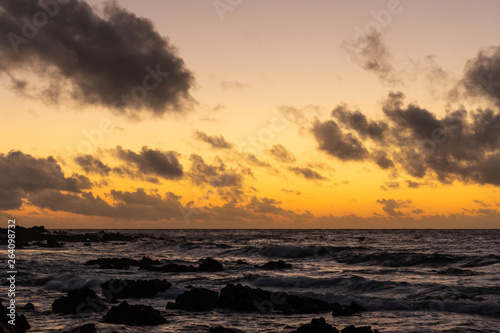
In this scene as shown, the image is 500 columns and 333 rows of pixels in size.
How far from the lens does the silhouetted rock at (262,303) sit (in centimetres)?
2131

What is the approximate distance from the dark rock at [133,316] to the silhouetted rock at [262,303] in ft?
15.0

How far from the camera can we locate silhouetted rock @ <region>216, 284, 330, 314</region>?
69.9ft

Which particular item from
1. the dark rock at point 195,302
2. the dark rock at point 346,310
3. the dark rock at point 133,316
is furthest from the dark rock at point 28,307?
the dark rock at point 346,310

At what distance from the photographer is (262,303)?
72.8ft

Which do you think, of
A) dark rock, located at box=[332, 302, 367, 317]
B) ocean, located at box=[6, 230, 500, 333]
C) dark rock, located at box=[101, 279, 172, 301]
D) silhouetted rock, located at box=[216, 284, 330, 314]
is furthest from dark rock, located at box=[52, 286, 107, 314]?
dark rock, located at box=[332, 302, 367, 317]

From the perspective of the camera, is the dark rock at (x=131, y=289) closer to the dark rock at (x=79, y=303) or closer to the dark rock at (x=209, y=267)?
the dark rock at (x=79, y=303)

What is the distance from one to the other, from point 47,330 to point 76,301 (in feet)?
13.2

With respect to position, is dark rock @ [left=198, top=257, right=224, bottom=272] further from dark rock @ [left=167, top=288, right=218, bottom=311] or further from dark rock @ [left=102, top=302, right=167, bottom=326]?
dark rock @ [left=102, top=302, right=167, bottom=326]

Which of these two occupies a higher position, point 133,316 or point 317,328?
point 317,328

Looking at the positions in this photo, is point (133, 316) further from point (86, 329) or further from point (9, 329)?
point (9, 329)

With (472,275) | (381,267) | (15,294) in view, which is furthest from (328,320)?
(381,267)

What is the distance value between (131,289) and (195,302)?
18.0 feet

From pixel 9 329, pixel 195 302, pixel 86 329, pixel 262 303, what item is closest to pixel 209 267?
pixel 262 303

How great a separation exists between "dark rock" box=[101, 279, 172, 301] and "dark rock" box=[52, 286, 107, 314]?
317 centimetres
